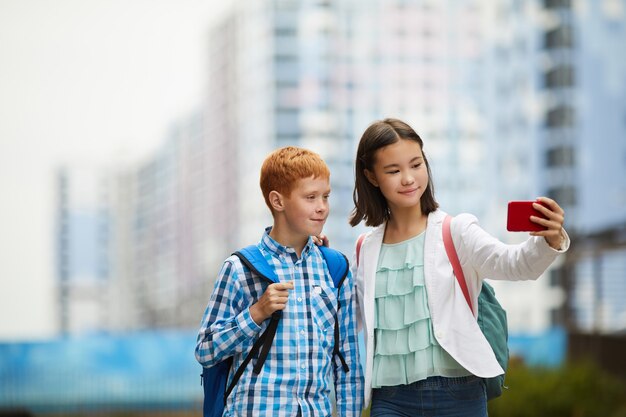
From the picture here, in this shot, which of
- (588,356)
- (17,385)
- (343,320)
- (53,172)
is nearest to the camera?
(343,320)

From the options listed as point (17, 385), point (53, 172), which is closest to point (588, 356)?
point (17, 385)

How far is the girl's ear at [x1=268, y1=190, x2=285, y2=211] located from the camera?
3111 millimetres

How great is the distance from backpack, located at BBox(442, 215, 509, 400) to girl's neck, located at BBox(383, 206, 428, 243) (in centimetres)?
10

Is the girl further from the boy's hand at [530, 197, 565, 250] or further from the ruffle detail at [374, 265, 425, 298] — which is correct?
the boy's hand at [530, 197, 565, 250]

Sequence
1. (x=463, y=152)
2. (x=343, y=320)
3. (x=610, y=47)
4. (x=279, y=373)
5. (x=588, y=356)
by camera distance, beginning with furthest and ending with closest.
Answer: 1. (x=463, y=152)
2. (x=610, y=47)
3. (x=588, y=356)
4. (x=343, y=320)
5. (x=279, y=373)

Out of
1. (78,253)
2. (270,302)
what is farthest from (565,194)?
(270,302)

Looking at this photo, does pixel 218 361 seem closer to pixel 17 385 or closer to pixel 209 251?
pixel 17 385

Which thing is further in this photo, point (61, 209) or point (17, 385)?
point (61, 209)

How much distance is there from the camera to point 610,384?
1070 cm

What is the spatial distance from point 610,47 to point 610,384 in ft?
247

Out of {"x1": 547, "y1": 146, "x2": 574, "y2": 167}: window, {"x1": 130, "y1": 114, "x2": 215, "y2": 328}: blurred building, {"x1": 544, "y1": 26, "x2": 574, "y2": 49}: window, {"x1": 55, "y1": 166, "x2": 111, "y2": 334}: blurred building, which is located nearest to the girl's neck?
{"x1": 547, "y1": 146, "x2": 574, "y2": 167}: window

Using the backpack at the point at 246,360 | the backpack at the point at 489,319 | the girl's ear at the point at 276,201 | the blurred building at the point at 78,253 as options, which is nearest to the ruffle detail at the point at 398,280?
the backpack at the point at 489,319

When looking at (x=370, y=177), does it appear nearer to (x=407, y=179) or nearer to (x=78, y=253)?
(x=407, y=179)

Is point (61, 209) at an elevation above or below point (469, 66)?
below
